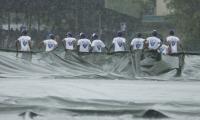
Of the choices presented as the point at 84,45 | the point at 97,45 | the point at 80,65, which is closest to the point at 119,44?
the point at 97,45

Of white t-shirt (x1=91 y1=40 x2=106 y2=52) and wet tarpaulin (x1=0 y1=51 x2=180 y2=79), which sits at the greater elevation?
white t-shirt (x1=91 y1=40 x2=106 y2=52)

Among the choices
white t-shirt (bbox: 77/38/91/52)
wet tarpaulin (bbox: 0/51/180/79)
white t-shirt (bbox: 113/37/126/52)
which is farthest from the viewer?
white t-shirt (bbox: 77/38/91/52)

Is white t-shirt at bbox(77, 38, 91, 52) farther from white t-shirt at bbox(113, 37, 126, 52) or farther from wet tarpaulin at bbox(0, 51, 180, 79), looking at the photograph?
wet tarpaulin at bbox(0, 51, 180, 79)

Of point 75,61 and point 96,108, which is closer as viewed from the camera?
point 96,108

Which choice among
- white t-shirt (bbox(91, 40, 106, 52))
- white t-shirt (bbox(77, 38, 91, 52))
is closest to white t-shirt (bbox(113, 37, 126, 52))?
white t-shirt (bbox(91, 40, 106, 52))

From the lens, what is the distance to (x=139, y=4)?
61438 millimetres

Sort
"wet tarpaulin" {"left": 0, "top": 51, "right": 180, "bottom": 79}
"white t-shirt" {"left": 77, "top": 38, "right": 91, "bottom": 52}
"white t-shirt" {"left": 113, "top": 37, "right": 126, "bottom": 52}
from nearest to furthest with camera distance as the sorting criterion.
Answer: "wet tarpaulin" {"left": 0, "top": 51, "right": 180, "bottom": 79} < "white t-shirt" {"left": 113, "top": 37, "right": 126, "bottom": 52} < "white t-shirt" {"left": 77, "top": 38, "right": 91, "bottom": 52}

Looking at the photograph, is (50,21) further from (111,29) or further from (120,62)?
(120,62)

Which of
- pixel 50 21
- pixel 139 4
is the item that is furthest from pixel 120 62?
pixel 139 4

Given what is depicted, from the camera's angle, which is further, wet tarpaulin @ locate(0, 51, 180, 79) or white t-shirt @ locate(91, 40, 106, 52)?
white t-shirt @ locate(91, 40, 106, 52)

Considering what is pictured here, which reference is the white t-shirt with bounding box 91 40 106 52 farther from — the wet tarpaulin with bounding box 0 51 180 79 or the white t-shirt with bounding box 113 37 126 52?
the wet tarpaulin with bounding box 0 51 180 79

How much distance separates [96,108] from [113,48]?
13749 millimetres

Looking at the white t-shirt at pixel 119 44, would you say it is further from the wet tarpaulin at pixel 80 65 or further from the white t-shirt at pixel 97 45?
the wet tarpaulin at pixel 80 65

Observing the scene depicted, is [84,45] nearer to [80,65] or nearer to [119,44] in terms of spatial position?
[119,44]
